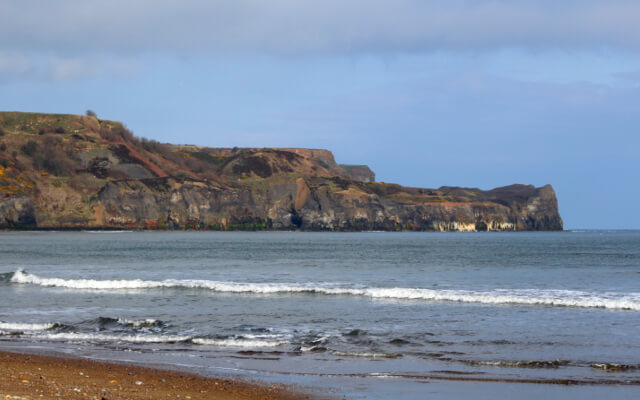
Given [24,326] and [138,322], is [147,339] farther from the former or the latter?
[24,326]

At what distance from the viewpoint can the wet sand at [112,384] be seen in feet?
42.7

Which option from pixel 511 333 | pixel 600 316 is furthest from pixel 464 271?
pixel 511 333

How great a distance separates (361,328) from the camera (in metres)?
23.7

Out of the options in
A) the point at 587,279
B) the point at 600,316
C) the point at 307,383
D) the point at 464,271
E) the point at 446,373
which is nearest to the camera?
the point at 307,383

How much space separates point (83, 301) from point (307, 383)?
21023 mm

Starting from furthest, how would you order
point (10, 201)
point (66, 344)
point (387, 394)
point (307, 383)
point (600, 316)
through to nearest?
point (10, 201) < point (600, 316) < point (66, 344) < point (307, 383) < point (387, 394)

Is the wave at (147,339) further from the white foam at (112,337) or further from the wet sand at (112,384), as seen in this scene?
the wet sand at (112,384)

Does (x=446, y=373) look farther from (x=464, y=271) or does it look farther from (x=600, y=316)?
(x=464, y=271)

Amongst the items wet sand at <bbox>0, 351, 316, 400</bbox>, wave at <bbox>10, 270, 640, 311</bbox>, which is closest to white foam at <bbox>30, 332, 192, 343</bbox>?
wet sand at <bbox>0, 351, 316, 400</bbox>

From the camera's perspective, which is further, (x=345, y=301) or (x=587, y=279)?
(x=587, y=279)

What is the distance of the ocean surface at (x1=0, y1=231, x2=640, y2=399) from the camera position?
52.5 feet

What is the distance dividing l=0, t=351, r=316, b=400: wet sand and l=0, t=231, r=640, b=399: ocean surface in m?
1.10

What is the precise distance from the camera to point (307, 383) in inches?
599

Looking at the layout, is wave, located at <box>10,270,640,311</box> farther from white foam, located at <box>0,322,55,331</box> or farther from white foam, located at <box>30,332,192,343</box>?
white foam, located at <box>30,332,192,343</box>
